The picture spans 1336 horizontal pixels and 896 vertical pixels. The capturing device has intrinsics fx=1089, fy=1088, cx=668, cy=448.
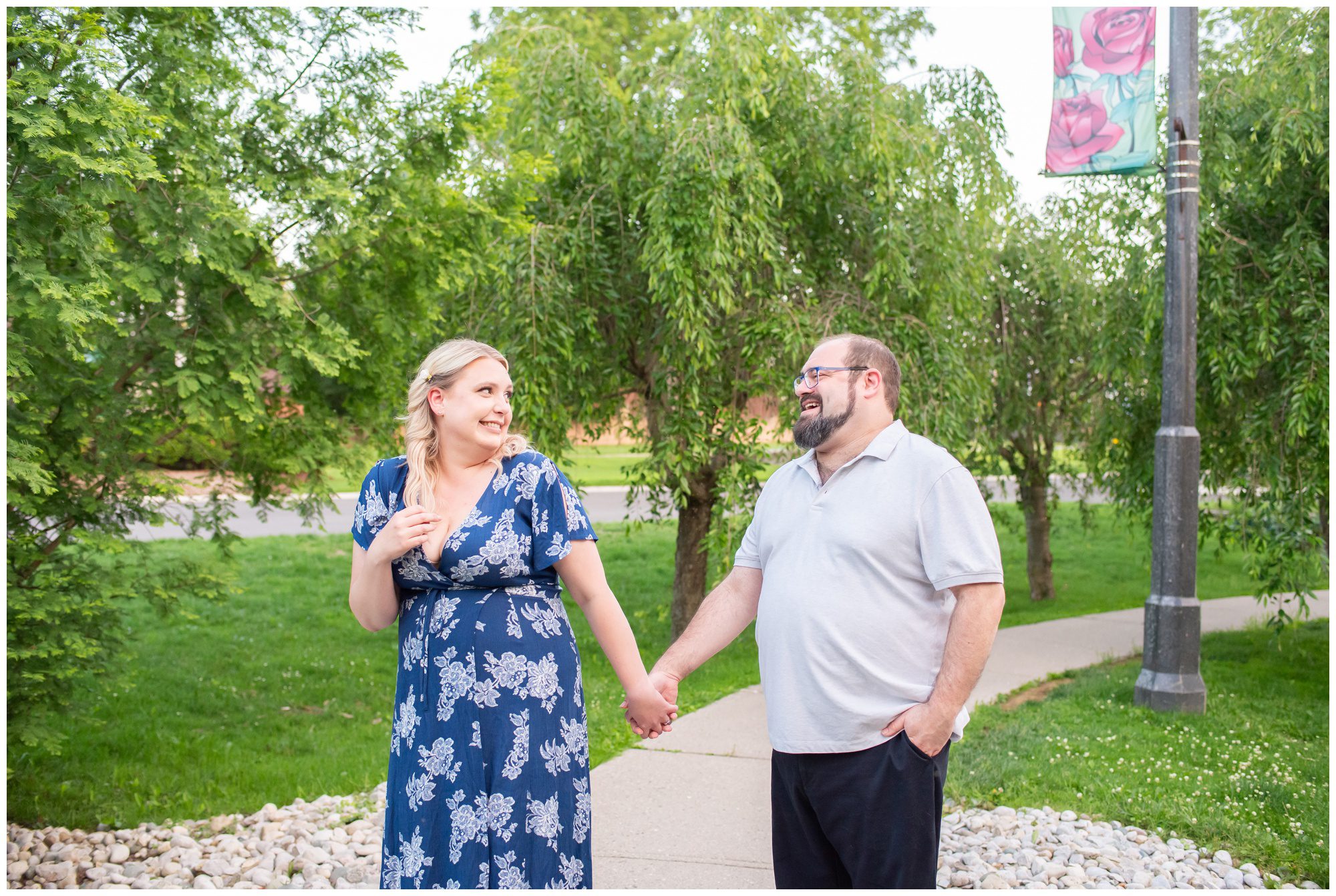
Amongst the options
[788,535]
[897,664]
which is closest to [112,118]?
[788,535]

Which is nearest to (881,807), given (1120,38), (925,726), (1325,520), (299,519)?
(925,726)

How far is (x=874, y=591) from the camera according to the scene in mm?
2697

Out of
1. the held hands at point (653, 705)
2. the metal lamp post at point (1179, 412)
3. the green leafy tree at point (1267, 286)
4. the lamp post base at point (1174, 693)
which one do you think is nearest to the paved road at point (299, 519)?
the green leafy tree at point (1267, 286)

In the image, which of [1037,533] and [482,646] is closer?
[482,646]

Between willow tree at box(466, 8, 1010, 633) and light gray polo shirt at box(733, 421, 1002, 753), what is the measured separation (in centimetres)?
446

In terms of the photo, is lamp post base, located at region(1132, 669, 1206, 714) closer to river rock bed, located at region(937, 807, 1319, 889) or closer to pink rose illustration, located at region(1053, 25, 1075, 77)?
river rock bed, located at region(937, 807, 1319, 889)

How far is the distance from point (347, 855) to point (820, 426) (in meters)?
3.24

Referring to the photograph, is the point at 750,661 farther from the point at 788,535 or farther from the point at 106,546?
the point at 788,535

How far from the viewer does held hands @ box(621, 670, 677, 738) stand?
2998mm

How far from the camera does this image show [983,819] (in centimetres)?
494

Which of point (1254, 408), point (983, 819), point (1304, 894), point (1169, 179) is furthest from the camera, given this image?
point (1254, 408)

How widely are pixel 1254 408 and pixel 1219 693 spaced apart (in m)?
2.05

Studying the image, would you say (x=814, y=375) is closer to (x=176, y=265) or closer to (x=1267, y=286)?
(x=176, y=265)

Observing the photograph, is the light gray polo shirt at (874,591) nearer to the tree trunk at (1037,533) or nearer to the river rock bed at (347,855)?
the river rock bed at (347,855)
